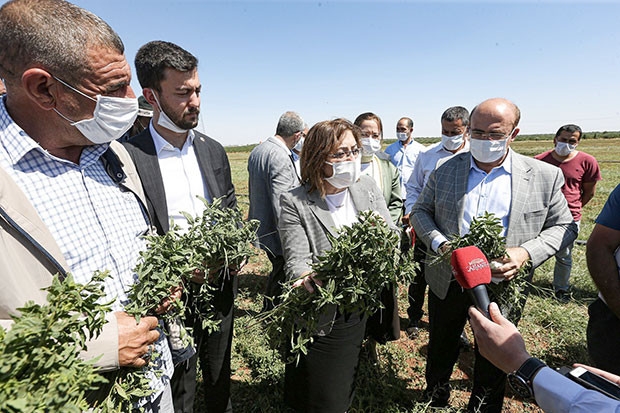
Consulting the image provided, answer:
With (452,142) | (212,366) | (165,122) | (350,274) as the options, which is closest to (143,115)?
(165,122)

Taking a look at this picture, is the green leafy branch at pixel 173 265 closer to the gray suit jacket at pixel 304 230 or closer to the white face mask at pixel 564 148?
the gray suit jacket at pixel 304 230

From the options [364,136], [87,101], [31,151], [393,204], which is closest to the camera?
[31,151]

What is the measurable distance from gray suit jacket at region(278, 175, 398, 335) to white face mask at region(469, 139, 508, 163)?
1.53m

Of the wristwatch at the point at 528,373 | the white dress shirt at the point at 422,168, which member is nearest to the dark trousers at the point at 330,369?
the wristwatch at the point at 528,373

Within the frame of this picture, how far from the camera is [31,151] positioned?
66.9 inches

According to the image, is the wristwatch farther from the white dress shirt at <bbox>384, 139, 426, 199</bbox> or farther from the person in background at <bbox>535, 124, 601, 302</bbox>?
the person in background at <bbox>535, 124, 601, 302</bbox>

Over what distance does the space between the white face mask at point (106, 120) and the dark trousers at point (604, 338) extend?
3807 millimetres

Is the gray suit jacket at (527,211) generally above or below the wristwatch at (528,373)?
above

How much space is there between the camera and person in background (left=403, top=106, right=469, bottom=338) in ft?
17.3

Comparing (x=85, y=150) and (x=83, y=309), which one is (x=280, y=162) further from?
(x=83, y=309)

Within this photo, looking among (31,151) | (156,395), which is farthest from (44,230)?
(156,395)

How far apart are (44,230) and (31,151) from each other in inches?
18.1

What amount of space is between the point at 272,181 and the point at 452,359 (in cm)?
312

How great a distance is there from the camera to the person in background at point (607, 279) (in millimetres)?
2490
